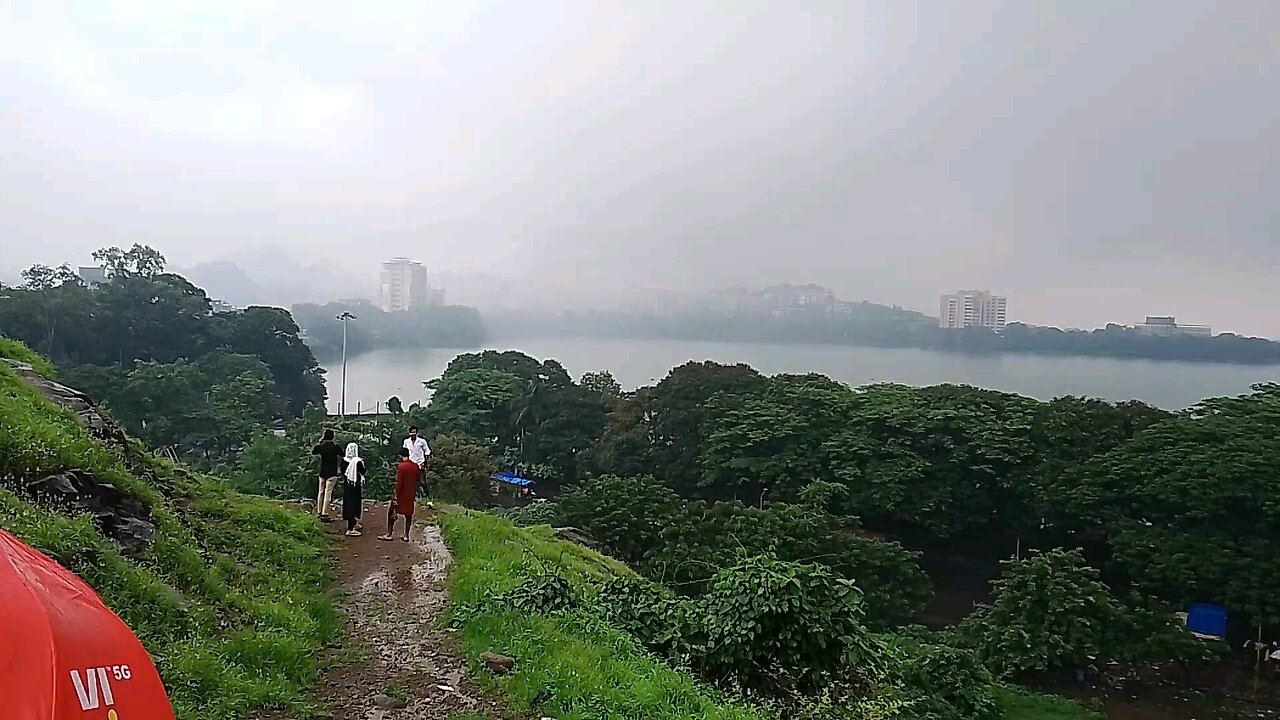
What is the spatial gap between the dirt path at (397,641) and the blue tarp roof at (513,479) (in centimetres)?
2205

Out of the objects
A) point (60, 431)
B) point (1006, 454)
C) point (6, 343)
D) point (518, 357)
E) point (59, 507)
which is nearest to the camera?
point (59, 507)

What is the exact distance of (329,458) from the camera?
9.76 metres

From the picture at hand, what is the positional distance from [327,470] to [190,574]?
3.87 metres

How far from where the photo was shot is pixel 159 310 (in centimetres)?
4391

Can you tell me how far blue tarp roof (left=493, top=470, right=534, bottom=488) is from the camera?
104 feet

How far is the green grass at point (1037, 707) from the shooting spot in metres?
14.2

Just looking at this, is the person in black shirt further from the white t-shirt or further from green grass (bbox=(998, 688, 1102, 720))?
green grass (bbox=(998, 688, 1102, 720))

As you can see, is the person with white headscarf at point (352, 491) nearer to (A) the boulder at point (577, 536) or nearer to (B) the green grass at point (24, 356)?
(B) the green grass at point (24, 356)

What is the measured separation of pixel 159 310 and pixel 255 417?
1546cm

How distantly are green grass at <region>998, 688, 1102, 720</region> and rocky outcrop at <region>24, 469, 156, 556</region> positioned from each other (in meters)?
13.2

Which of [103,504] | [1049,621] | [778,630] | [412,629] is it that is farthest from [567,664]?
[1049,621]

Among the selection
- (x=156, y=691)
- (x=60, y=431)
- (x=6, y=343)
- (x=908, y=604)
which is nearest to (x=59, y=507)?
(x=60, y=431)

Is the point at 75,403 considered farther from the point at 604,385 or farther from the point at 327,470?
the point at 604,385

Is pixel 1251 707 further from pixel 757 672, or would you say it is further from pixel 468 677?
pixel 468 677
